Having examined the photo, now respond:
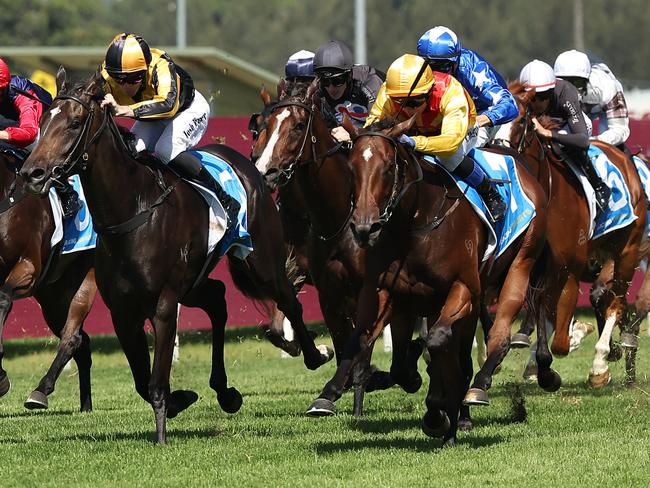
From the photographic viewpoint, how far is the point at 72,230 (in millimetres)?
9336

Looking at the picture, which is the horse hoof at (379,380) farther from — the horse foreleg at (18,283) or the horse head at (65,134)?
the horse head at (65,134)

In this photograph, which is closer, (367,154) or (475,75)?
(367,154)

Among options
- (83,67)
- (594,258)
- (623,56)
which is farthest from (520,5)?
(594,258)

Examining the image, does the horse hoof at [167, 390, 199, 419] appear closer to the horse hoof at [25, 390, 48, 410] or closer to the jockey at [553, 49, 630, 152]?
the horse hoof at [25, 390, 48, 410]

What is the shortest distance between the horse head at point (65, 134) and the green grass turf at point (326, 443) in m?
1.46

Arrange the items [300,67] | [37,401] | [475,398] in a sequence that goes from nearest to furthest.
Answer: [475,398] → [37,401] → [300,67]

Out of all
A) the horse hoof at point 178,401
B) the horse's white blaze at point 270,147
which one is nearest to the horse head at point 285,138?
the horse's white blaze at point 270,147

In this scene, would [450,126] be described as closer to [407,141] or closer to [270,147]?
[407,141]

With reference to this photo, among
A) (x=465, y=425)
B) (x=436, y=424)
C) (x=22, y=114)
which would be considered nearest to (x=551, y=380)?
(x=465, y=425)

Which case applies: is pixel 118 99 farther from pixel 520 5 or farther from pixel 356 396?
pixel 520 5

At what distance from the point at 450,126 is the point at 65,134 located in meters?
1.97

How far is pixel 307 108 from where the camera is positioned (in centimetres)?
737

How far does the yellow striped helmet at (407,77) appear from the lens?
7109 mm

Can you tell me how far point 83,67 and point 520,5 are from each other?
186 feet
